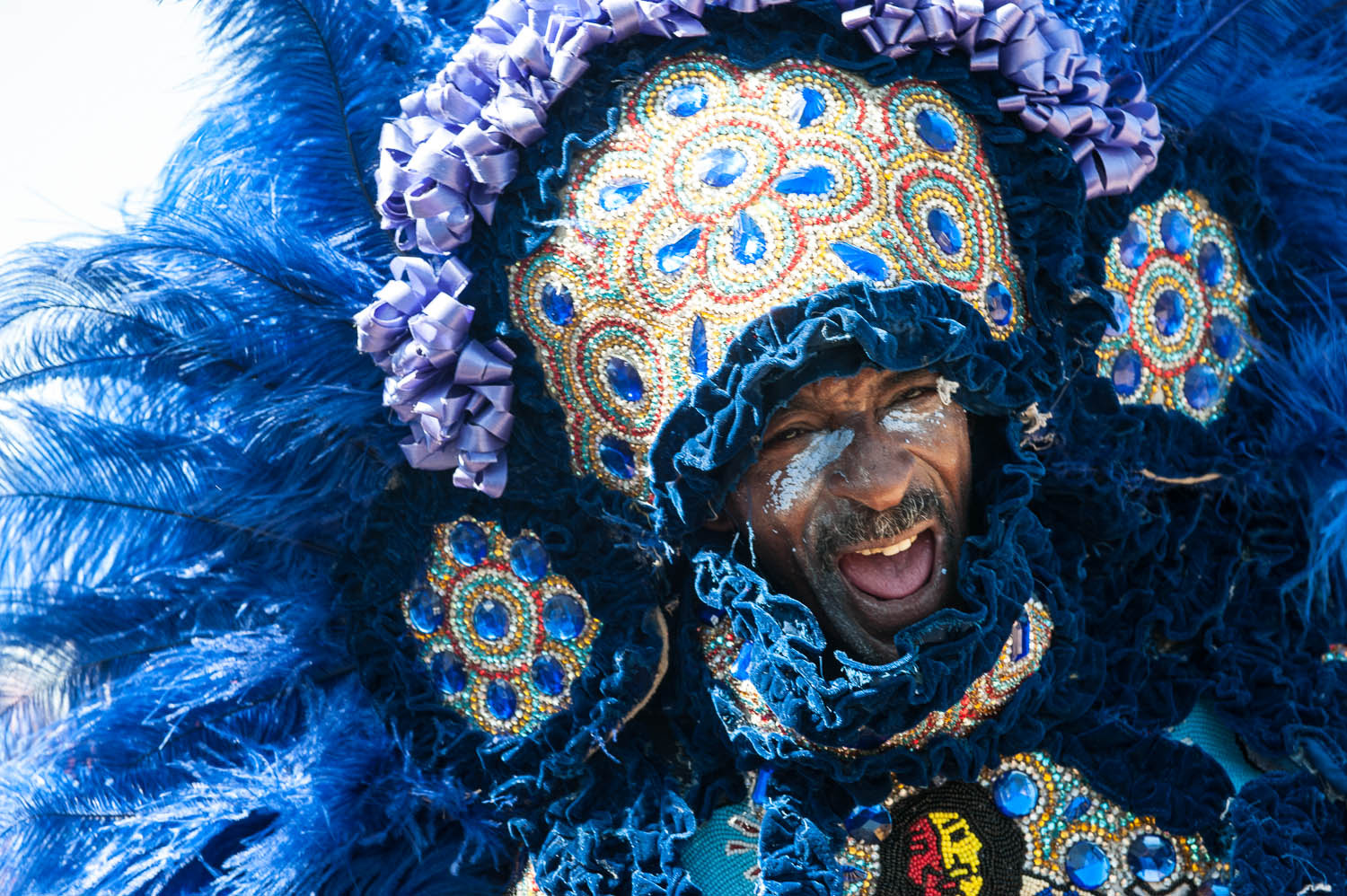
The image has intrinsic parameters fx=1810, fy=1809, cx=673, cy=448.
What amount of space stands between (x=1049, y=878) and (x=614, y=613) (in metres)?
0.81

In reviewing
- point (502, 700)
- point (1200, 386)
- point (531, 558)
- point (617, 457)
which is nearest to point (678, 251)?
point (617, 457)

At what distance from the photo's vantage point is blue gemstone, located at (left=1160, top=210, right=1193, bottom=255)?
3.02m

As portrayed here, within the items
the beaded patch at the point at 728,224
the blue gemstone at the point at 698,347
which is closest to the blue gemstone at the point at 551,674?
the beaded patch at the point at 728,224

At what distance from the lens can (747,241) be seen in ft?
8.80

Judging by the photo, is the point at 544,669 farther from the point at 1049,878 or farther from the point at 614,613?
the point at 1049,878

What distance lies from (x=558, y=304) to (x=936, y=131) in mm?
645

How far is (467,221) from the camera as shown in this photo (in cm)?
287

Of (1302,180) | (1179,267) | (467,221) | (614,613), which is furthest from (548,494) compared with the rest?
(1302,180)

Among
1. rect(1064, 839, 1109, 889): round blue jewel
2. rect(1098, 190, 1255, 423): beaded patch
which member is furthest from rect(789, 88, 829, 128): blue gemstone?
rect(1064, 839, 1109, 889): round blue jewel

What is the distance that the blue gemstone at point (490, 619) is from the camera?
9.95ft

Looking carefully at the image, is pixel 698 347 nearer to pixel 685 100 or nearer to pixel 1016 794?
pixel 685 100

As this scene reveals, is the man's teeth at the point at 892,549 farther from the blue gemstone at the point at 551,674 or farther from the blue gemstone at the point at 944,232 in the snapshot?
the blue gemstone at the point at 551,674

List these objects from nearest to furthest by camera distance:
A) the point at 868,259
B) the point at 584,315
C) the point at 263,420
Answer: the point at 868,259 → the point at 584,315 → the point at 263,420

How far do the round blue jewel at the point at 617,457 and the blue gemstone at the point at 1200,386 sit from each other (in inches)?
37.1
